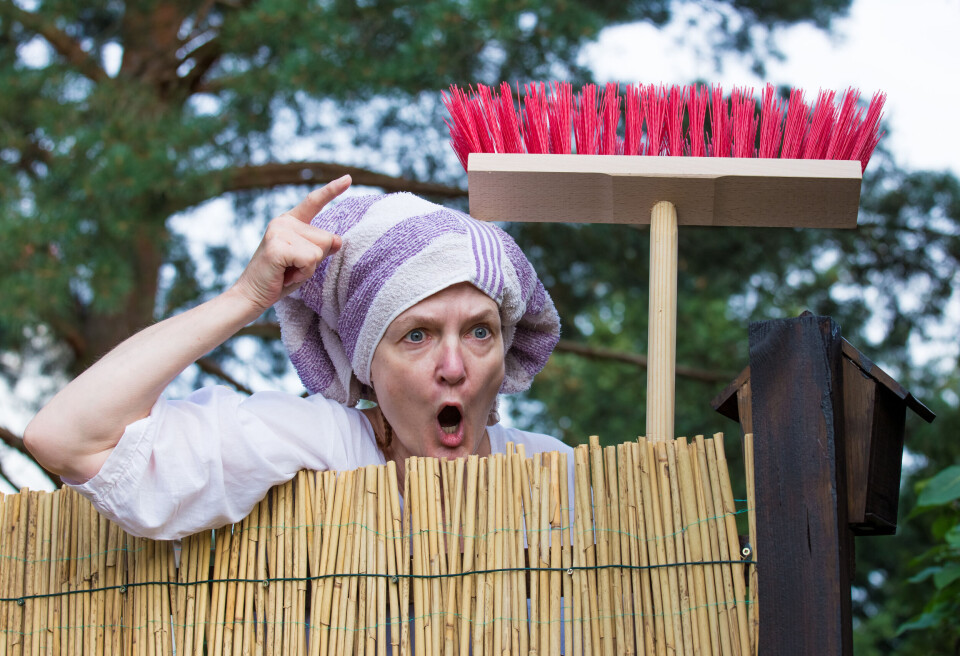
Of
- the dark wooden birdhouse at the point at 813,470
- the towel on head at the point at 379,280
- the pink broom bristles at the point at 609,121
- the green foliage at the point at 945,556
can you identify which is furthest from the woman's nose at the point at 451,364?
the green foliage at the point at 945,556

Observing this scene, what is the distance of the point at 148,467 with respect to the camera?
5.94 ft

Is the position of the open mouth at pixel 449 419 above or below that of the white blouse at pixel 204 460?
above

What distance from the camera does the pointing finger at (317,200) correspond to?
196 centimetres

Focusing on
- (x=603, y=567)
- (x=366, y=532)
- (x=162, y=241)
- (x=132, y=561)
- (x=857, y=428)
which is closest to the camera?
(x=857, y=428)

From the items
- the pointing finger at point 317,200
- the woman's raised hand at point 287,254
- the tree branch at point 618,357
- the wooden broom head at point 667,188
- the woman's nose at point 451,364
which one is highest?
the tree branch at point 618,357

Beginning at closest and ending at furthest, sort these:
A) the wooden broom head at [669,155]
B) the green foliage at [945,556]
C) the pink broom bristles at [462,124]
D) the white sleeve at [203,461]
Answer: the white sleeve at [203,461] < the wooden broom head at [669,155] < the pink broom bristles at [462,124] < the green foliage at [945,556]

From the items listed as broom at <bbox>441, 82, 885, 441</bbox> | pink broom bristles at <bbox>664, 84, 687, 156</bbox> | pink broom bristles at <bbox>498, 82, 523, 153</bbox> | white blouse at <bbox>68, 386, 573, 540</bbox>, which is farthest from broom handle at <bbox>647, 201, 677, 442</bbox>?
white blouse at <bbox>68, 386, 573, 540</bbox>

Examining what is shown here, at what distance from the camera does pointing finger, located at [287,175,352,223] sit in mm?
1965

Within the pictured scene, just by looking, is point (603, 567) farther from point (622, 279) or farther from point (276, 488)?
point (622, 279)

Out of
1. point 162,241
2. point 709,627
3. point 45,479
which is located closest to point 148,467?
point 709,627

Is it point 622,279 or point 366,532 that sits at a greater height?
point 622,279

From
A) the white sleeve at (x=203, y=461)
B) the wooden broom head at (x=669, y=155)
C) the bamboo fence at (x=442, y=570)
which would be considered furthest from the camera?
the wooden broom head at (x=669, y=155)

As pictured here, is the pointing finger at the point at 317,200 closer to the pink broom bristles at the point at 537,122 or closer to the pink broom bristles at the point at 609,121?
the pink broom bristles at the point at 537,122

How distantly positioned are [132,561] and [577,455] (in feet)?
2.86
